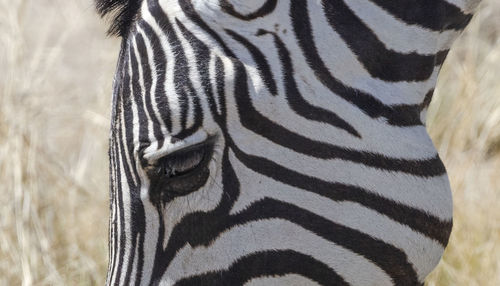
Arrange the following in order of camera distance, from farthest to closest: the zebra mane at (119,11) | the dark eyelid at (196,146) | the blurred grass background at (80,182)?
the blurred grass background at (80,182) → the zebra mane at (119,11) → the dark eyelid at (196,146)

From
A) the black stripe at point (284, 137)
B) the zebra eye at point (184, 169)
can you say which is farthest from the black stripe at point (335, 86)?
the zebra eye at point (184, 169)

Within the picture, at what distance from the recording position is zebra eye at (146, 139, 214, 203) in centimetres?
192

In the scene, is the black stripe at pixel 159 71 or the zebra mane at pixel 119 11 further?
the zebra mane at pixel 119 11

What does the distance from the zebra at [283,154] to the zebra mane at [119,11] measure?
22 cm

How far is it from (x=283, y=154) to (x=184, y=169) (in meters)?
0.24

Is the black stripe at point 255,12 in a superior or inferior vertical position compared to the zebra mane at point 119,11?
superior

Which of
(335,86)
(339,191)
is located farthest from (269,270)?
(335,86)

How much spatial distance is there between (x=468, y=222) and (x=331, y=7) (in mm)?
2376

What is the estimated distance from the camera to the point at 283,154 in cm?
193

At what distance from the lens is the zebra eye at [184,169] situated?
6.29 feet

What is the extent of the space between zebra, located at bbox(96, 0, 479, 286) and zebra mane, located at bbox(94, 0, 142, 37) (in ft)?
0.71

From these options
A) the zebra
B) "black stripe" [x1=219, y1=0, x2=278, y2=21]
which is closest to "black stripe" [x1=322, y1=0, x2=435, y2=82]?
the zebra

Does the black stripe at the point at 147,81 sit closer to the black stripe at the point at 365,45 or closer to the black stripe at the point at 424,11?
the black stripe at the point at 365,45

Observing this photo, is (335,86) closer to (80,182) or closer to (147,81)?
(147,81)
